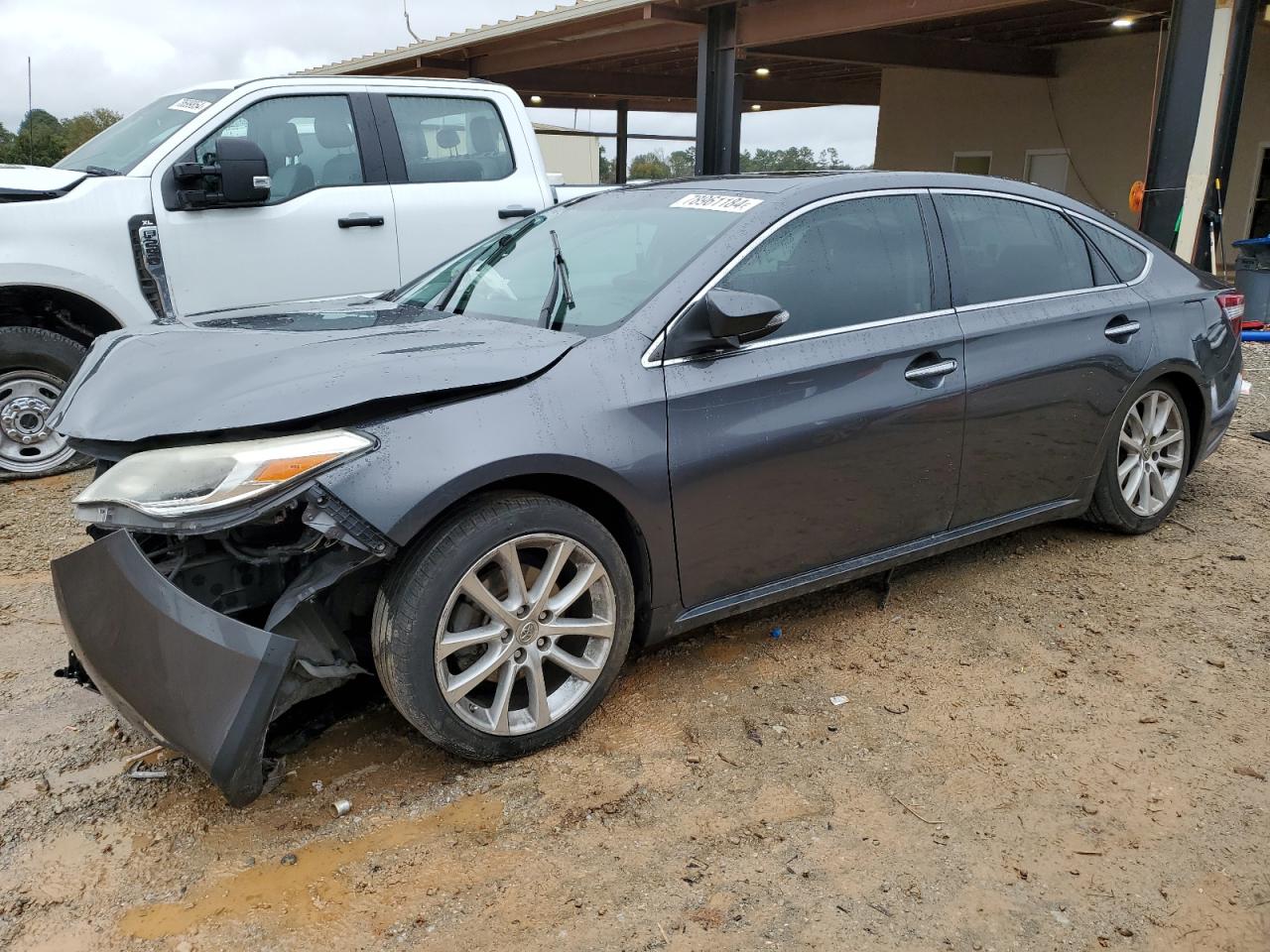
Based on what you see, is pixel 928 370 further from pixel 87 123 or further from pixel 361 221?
pixel 87 123

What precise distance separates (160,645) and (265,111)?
4139 millimetres

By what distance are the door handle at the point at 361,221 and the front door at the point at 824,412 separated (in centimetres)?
316

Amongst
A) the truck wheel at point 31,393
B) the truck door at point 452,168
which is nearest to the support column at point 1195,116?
the truck door at point 452,168

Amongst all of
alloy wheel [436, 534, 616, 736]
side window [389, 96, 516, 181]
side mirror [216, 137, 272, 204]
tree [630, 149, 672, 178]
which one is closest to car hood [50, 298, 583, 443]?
alloy wheel [436, 534, 616, 736]

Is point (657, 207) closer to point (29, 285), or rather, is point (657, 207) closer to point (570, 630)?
point (570, 630)

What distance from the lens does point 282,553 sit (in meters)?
2.62

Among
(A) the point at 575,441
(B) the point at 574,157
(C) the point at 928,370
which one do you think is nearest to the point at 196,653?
(A) the point at 575,441

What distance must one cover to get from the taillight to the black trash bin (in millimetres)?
6688

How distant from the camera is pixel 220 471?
2.50 meters

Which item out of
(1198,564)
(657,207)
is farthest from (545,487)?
(1198,564)

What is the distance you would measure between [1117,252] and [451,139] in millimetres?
3888

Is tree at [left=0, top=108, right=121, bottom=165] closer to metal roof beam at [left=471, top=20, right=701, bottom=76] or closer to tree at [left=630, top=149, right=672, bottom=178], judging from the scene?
metal roof beam at [left=471, top=20, right=701, bottom=76]

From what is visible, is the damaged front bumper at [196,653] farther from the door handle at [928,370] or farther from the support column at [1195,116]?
the support column at [1195,116]

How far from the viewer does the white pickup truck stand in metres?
5.13
